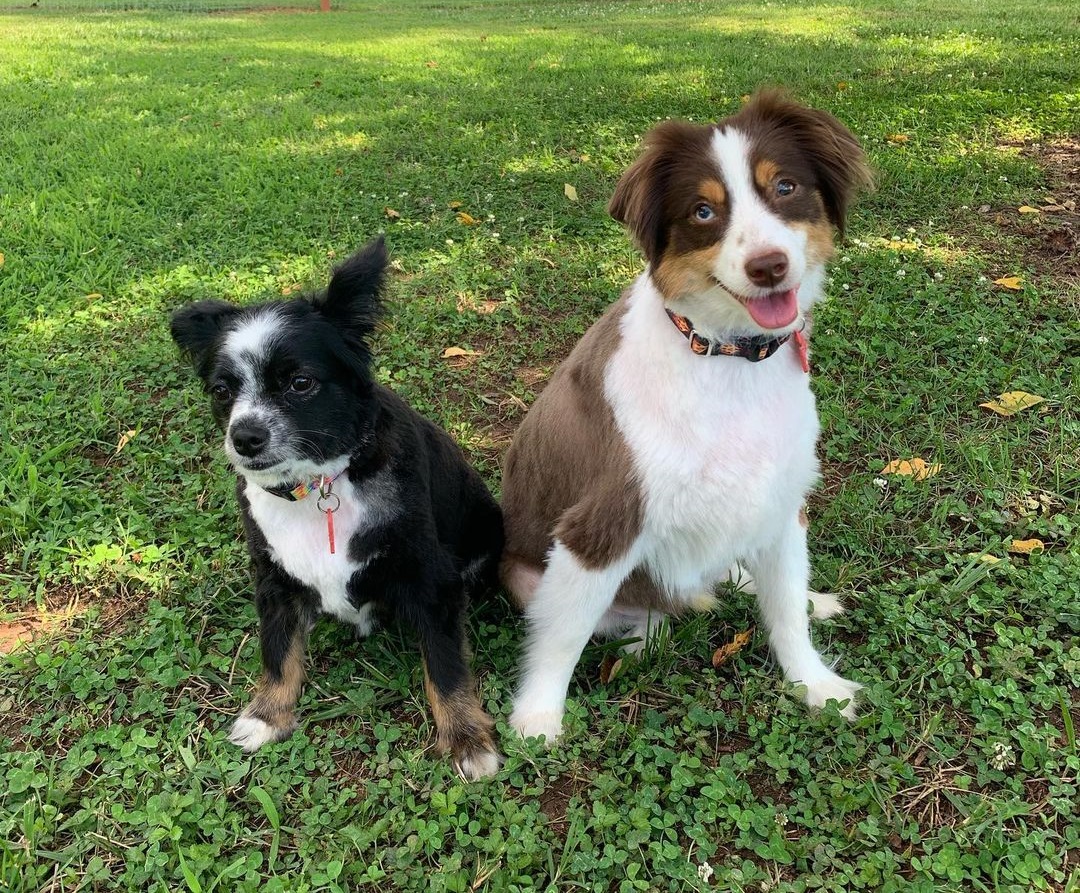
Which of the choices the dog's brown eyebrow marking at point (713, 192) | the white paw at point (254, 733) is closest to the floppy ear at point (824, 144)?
the dog's brown eyebrow marking at point (713, 192)

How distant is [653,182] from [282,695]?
209cm

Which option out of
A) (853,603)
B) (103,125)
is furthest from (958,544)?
(103,125)

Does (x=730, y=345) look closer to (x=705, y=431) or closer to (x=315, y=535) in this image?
(x=705, y=431)

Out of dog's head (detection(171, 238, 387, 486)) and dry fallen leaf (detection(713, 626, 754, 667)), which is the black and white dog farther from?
dry fallen leaf (detection(713, 626, 754, 667))

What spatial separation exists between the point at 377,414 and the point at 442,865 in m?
1.43

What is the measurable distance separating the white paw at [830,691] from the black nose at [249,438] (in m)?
2.00

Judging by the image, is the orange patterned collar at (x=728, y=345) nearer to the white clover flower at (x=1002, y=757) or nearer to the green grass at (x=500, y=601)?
the green grass at (x=500, y=601)

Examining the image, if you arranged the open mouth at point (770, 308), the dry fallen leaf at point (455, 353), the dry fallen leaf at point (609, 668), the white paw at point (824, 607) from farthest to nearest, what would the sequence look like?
the dry fallen leaf at point (455, 353)
the white paw at point (824, 607)
the dry fallen leaf at point (609, 668)
the open mouth at point (770, 308)

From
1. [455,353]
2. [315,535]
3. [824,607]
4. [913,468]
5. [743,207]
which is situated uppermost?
[743,207]

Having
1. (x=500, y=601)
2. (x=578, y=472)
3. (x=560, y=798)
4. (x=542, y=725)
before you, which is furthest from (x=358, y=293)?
(x=560, y=798)

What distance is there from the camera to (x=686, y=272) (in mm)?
2244

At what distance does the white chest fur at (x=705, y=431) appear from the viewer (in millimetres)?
2352

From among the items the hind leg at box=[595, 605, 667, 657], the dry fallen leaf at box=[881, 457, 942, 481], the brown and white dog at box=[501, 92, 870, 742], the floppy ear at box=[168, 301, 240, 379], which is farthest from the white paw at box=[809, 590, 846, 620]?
the floppy ear at box=[168, 301, 240, 379]

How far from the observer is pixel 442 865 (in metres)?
2.26
